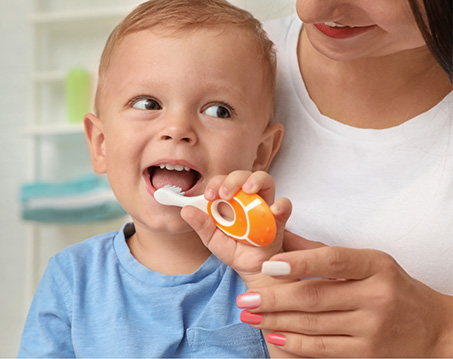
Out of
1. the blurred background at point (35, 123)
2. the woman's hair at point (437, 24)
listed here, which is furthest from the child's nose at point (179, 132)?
the blurred background at point (35, 123)

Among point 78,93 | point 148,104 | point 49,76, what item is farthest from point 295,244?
point 49,76

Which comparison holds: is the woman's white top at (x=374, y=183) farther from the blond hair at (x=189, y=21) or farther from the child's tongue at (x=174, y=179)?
the child's tongue at (x=174, y=179)

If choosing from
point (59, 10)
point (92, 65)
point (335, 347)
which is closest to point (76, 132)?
point (92, 65)

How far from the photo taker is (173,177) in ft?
3.06

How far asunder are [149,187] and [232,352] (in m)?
0.29

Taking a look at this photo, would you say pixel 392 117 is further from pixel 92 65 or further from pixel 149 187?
pixel 92 65

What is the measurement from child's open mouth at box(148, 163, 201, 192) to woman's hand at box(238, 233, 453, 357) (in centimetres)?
24

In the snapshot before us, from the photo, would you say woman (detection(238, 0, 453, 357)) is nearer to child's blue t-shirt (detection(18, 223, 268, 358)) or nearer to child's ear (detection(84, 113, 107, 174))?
child's blue t-shirt (detection(18, 223, 268, 358))

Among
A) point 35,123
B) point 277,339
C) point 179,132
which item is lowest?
point 35,123

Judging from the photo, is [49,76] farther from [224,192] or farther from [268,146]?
[224,192]

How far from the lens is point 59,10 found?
8.81 feet

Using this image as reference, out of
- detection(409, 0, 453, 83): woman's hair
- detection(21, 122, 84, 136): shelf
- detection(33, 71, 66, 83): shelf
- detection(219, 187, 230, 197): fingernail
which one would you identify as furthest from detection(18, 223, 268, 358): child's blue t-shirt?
detection(33, 71, 66, 83): shelf

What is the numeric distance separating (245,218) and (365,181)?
0.34 meters

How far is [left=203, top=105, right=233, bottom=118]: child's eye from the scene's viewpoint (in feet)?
3.12
